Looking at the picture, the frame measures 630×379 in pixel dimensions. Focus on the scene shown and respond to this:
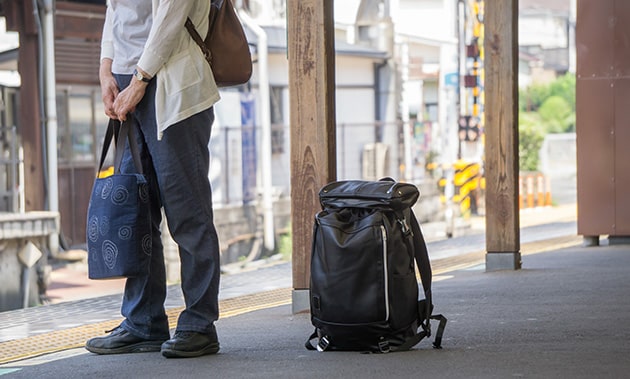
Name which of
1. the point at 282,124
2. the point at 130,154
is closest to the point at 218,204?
the point at 282,124

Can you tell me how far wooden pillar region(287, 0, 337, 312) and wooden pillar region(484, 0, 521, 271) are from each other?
226cm

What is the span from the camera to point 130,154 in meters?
4.21

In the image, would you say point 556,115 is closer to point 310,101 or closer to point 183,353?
point 310,101

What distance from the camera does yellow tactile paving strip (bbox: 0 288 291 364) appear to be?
5090 mm

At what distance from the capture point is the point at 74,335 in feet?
18.8

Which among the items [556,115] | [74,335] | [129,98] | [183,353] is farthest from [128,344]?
[556,115]

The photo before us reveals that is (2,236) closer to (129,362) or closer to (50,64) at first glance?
(50,64)

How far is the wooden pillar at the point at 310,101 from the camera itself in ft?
18.1

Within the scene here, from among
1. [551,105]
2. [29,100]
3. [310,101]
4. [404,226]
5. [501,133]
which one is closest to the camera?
[404,226]

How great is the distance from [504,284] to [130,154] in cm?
312

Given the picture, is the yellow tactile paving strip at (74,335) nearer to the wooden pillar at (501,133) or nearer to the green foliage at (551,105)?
the wooden pillar at (501,133)

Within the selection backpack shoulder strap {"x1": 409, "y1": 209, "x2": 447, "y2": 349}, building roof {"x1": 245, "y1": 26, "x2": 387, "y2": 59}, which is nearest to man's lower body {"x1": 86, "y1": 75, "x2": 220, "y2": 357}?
backpack shoulder strap {"x1": 409, "y1": 209, "x2": 447, "y2": 349}

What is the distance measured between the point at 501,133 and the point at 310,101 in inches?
94.7

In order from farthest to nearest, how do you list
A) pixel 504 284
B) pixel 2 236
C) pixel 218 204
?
1. pixel 218 204
2. pixel 2 236
3. pixel 504 284
